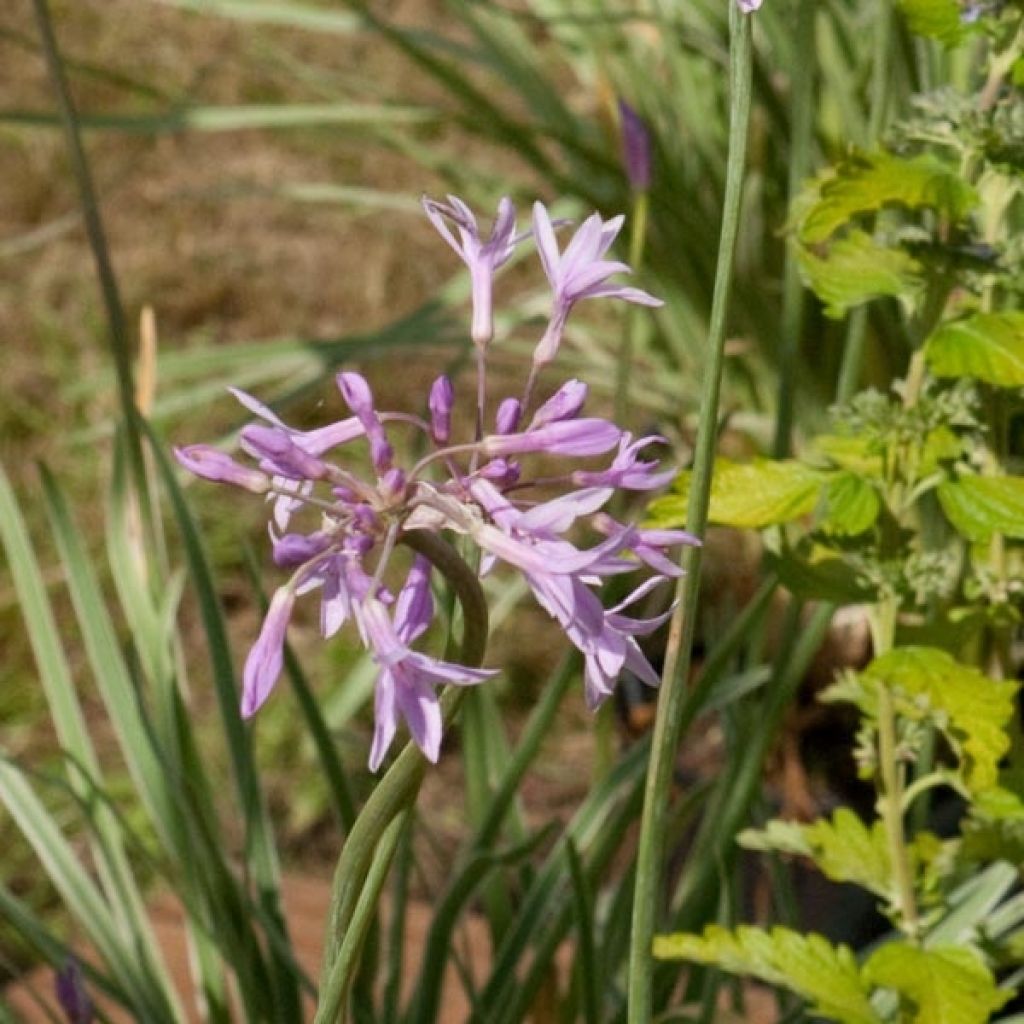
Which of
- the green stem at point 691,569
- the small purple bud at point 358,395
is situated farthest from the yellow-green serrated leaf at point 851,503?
the small purple bud at point 358,395

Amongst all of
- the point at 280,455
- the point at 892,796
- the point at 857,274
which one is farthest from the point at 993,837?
the point at 280,455

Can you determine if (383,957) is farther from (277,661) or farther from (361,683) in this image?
(277,661)

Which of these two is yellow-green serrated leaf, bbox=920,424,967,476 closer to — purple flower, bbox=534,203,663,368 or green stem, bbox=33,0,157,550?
purple flower, bbox=534,203,663,368

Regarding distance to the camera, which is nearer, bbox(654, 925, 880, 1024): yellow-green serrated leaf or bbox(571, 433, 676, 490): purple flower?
bbox(571, 433, 676, 490): purple flower

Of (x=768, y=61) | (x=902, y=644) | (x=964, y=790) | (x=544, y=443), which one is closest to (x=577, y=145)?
(x=768, y=61)

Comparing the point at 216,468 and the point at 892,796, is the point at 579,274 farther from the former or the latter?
the point at 892,796

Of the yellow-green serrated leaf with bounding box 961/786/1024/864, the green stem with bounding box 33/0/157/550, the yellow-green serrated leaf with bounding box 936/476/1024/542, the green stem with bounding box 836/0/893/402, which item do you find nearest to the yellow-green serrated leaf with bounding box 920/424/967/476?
the yellow-green serrated leaf with bounding box 936/476/1024/542

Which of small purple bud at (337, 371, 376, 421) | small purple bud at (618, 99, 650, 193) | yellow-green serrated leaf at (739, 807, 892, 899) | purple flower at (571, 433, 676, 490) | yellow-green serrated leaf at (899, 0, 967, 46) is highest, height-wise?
yellow-green serrated leaf at (899, 0, 967, 46)
